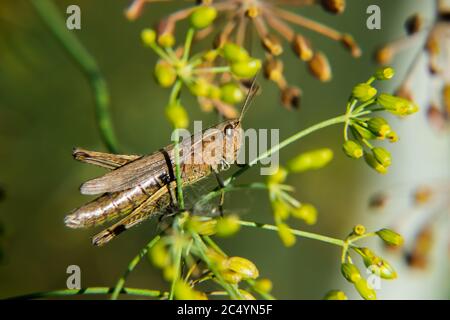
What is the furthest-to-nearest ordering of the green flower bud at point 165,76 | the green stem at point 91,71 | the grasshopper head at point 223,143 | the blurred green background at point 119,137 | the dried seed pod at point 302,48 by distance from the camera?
the blurred green background at point 119,137, the grasshopper head at point 223,143, the dried seed pod at point 302,48, the green stem at point 91,71, the green flower bud at point 165,76

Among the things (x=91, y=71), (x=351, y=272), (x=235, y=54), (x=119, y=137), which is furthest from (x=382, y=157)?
(x=119, y=137)

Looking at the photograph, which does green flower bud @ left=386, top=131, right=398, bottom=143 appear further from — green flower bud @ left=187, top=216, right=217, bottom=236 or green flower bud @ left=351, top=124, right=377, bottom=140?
green flower bud @ left=187, top=216, right=217, bottom=236

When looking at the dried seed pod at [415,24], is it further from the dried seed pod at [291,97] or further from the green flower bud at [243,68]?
the green flower bud at [243,68]

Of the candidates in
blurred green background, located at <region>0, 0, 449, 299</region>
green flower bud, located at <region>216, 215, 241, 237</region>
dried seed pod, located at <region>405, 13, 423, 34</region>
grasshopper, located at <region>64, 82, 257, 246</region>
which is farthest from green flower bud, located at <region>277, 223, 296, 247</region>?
blurred green background, located at <region>0, 0, 449, 299</region>

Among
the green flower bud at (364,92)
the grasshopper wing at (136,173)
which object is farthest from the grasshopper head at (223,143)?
the green flower bud at (364,92)

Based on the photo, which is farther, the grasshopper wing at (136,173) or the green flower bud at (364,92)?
the grasshopper wing at (136,173)

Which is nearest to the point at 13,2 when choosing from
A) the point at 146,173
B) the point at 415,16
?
the point at 146,173
